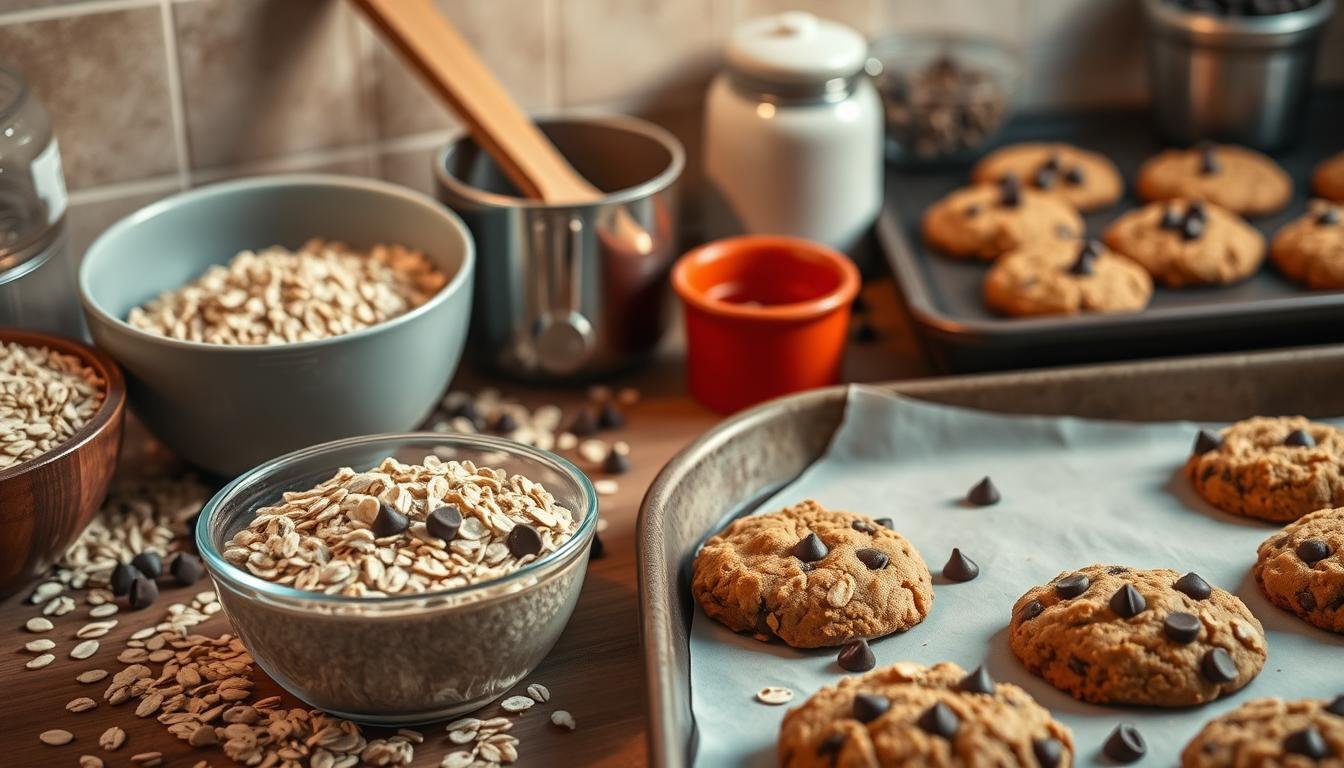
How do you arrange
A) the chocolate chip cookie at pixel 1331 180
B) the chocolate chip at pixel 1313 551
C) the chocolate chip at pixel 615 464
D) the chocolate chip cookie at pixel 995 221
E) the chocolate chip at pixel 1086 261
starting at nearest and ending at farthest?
the chocolate chip at pixel 1313 551 → the chocolate chip at pixel 615 464 → the chocolate chip at pixel 1086 261 → the chocolate chip cookie at pixel 995 221 → the chocolate chip cookie at pixel 1331 180

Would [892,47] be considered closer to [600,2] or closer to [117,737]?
[600,2]

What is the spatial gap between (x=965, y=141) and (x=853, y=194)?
27cm

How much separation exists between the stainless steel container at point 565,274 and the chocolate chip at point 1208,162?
2.34 ft

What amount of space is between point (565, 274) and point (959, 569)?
21.7 inches

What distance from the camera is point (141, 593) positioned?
124cm

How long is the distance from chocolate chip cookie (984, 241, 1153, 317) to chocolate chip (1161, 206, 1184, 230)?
0.08 m

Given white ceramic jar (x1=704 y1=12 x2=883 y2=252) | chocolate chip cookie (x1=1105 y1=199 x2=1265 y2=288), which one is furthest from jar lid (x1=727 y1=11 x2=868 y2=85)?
chocolate chip cookie (x1=1105 y1=199 x2=1265 y2=288)

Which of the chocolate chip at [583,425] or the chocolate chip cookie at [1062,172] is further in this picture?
the chocolate chip cookie at [1062,172]

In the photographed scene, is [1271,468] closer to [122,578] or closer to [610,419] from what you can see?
[610,419]

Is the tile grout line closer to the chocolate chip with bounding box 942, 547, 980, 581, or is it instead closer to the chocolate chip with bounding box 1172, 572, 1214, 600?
the chocolate chip with bounding box 942, 547, 980, 581

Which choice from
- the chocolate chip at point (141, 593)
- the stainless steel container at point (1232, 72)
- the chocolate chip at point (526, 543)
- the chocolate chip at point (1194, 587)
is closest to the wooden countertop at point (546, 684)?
the chocolate chip at point (141, 593)

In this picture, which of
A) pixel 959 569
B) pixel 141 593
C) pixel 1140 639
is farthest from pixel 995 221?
pixel 141 593

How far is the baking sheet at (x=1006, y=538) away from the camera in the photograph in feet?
3.52

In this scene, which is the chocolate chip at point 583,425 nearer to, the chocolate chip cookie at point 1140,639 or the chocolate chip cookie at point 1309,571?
the chocolate chip cookie at point 1140,639
